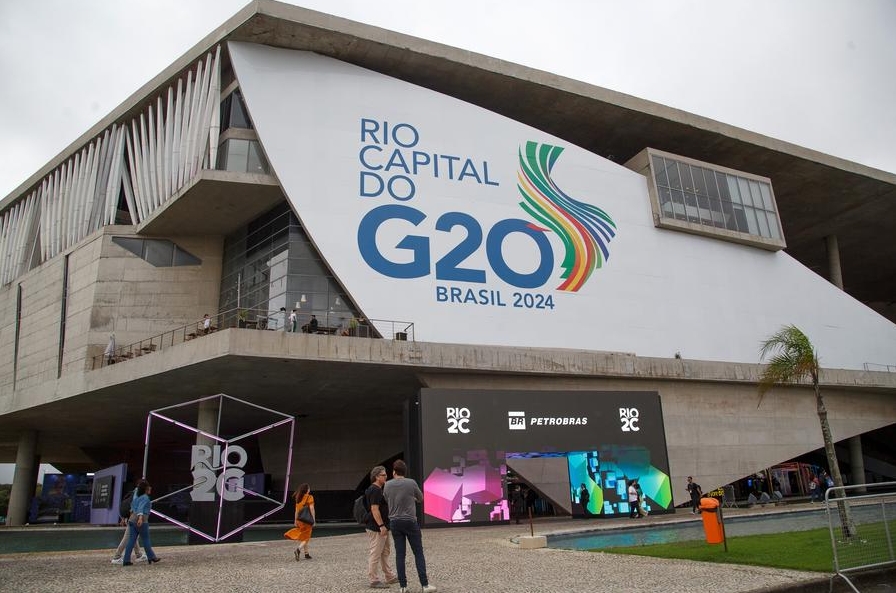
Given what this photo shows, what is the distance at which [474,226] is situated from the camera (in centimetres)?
3108

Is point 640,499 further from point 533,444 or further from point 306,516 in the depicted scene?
point 306,516

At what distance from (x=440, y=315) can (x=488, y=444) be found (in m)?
6.17

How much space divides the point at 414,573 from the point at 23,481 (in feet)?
120

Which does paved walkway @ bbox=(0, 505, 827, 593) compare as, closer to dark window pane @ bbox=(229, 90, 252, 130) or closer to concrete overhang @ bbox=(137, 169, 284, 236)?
concrete overhang @ bbox=(137, 169, 284, 236)

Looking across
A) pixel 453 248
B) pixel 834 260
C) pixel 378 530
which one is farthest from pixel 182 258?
pixel 834 260

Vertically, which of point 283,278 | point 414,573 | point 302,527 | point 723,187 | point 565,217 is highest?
point 723,187

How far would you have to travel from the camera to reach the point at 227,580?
1088 centimetres

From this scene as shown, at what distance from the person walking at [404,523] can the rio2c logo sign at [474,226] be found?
783 inches

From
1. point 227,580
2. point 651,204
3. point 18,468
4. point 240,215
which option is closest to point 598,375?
point 651,204

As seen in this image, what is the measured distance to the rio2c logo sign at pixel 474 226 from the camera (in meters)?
29.5

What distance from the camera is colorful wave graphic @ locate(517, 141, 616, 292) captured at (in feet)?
107

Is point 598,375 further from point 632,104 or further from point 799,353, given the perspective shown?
point 632,104

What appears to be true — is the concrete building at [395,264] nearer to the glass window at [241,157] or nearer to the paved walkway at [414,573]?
the glass window at [241,157]

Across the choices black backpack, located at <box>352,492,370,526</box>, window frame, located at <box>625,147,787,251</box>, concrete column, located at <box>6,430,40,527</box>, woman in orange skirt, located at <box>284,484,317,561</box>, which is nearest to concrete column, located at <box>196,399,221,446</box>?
woman in orange skirt, located at <box>284,484,317,561</box>
